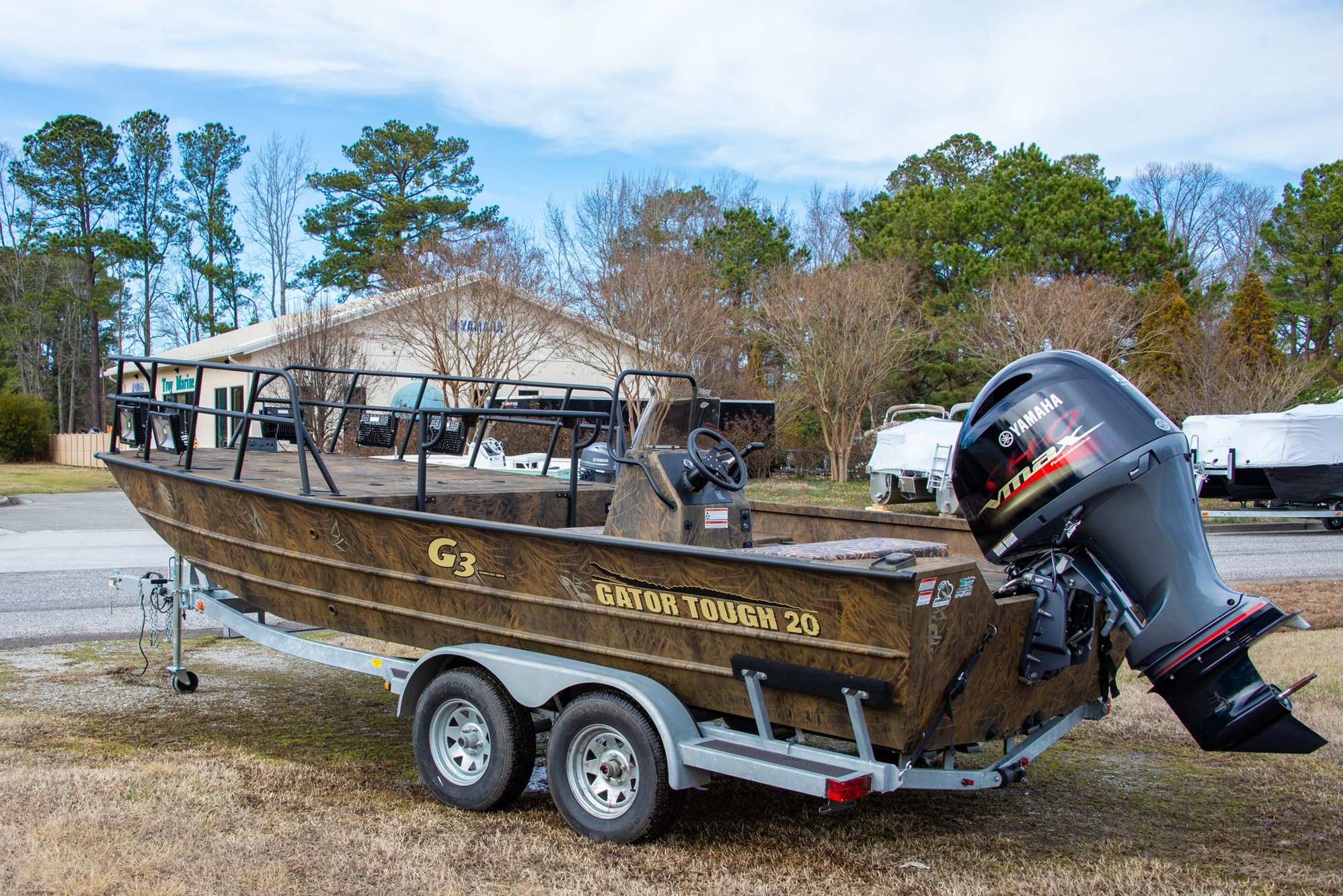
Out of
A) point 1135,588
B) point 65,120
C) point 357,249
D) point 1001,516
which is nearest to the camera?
point 1135,588

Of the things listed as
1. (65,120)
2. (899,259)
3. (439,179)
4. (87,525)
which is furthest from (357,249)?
(87,525)

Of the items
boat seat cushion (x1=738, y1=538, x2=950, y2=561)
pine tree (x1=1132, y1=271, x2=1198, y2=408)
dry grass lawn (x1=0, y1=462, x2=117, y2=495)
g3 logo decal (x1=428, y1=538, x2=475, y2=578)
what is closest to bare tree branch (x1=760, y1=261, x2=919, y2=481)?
pine tree (x1=1132, y1=271, x2=1198, y2=408)

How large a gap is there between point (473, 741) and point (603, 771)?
749mm

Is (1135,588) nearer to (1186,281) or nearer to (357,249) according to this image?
(1186,281)

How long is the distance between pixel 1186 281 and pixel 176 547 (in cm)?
3348

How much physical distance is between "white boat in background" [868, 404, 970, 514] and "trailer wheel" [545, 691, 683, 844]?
1482cm

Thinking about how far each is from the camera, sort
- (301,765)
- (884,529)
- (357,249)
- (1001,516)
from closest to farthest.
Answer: (1001,516) → (301,765) → (884,529) → (357,249)

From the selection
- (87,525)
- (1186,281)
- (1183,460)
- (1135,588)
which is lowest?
(87,525)

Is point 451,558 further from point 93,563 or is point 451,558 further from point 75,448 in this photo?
point 75,448

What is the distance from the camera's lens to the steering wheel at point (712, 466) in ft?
17.4

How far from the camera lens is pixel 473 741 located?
195 inches

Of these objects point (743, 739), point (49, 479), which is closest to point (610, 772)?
point (743, 739)

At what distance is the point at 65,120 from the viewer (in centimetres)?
4772

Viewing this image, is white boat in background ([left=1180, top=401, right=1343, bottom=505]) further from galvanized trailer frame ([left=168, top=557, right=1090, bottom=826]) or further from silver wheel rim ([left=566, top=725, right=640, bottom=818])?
silver wheel rim ([left=566, top=725, right=640, bottom=818])
